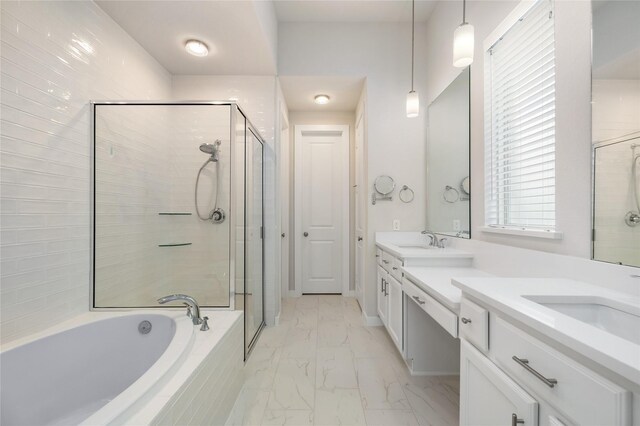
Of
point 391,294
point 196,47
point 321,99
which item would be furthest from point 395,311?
point 196,47

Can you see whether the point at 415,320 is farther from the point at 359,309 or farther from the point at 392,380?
the point at 359,309

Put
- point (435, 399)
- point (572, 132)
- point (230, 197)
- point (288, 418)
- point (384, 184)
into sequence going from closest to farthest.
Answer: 1. point (572, 132)
2. point (288, 418)
3. point (435, 399)
4. point (230, 197)
5. point (384, 184)

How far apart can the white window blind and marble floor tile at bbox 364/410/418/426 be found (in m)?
1.26

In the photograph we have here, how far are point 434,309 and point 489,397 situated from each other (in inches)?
20.1

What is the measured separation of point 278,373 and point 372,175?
1.97m

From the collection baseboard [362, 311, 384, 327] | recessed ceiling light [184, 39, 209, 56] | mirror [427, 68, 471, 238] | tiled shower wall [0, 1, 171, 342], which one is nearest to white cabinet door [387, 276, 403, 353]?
baseboard [362, 311, 384, 327]

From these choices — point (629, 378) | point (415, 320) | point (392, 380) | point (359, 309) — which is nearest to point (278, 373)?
point (392, 380)

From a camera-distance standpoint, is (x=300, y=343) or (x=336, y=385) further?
(x=300, y=343)

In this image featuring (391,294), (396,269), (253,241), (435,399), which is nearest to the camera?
(435,399)

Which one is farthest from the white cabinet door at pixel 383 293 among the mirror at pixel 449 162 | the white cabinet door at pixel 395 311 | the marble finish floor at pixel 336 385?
the mirror at pixel 449 162

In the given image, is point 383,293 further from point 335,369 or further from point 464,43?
point 464,43

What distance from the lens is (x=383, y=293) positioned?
2.53 m

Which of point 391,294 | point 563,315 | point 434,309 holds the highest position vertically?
point 563,315

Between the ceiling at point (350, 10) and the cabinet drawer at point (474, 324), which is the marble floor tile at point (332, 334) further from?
the ceiling at point (350, 10)
